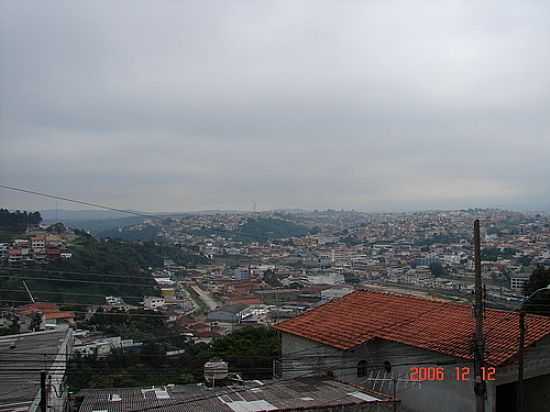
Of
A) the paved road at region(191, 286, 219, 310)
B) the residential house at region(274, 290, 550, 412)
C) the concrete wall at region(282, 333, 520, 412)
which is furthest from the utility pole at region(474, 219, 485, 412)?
the paved road at region(191, 286, 219, 310)

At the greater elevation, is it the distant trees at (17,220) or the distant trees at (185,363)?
the distant trees at (17,220)

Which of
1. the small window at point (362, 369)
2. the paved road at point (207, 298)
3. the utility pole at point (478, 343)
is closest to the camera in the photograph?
the utility pole at point (478, 343)

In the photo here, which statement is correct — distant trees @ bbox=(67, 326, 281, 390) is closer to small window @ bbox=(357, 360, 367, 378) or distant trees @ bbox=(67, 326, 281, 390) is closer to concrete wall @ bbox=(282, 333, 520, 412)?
concrete wall @ bbox=(282, 333, 520, 412)

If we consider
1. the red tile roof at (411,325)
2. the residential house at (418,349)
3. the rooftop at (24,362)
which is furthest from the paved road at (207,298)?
the residential house at (418,349)

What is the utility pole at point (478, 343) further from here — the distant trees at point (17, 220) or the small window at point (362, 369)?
the distant trees at point (17, 220)

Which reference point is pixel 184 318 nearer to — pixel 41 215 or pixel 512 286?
pixel 41 215

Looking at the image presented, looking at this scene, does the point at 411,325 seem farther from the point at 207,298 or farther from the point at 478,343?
the point at 207,298
